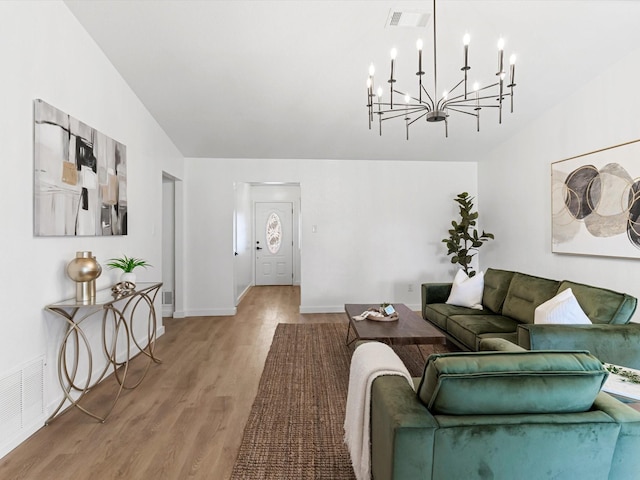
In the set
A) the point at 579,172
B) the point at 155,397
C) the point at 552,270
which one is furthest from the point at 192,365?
the point at 579,172

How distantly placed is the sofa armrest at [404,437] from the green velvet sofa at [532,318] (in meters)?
1.61

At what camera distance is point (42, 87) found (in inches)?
95.6

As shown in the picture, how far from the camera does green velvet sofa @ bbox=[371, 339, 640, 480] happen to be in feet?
3.85

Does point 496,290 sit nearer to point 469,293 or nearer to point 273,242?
point 469,293

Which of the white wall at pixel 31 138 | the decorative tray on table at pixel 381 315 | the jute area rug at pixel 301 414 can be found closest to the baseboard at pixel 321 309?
the jute area rug at pixel 301 414

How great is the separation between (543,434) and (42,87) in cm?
333

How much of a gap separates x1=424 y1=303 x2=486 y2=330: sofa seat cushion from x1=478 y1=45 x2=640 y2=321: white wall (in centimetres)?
118

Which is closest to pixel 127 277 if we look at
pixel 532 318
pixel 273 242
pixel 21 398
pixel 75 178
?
pixel 75 178

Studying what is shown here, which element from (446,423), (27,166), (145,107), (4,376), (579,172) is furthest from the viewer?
(145,107)

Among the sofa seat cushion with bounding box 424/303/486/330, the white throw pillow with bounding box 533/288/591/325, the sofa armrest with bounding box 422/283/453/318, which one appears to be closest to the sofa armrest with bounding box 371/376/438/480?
the white throw pillow with bounding box 533/288/591/325

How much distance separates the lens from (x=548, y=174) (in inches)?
167

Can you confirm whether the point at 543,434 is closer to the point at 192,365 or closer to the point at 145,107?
the point at 192,365

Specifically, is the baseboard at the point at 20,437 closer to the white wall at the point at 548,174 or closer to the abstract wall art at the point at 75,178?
the abstract wall art at the point at 75,178

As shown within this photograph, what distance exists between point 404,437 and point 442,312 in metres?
2.96
